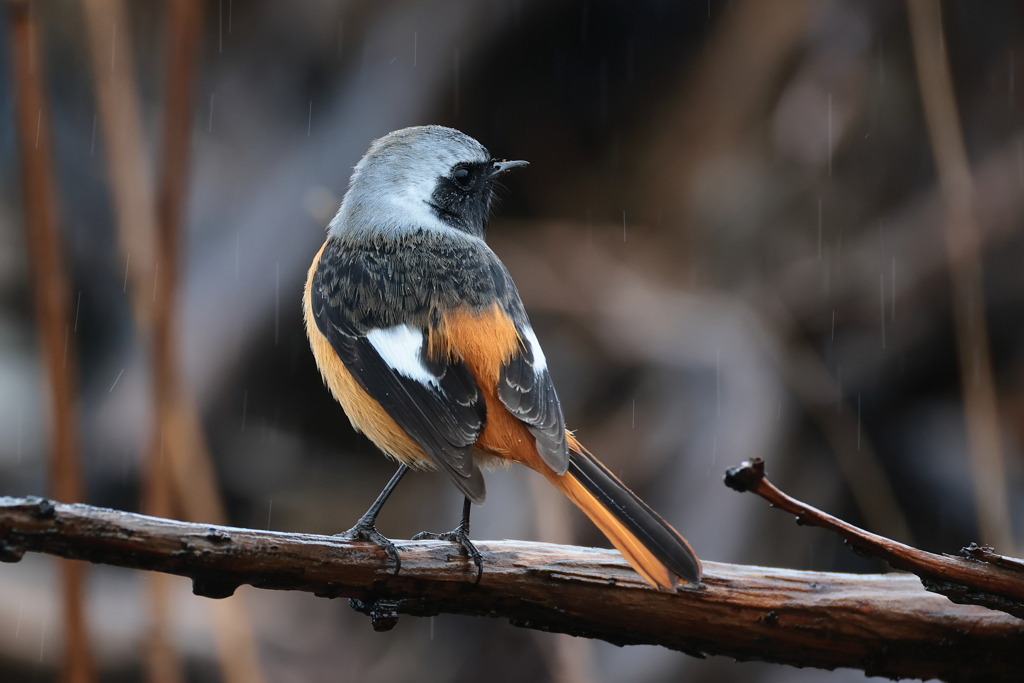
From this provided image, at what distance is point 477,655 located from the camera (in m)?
4.13

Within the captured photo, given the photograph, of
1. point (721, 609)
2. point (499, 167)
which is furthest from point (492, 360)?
point (499, 167)

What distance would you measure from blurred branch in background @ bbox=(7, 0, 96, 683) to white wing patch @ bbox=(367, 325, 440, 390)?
2.57 feet

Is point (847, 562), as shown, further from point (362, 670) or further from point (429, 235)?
point (429, 235)

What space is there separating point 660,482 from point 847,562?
1.15 metres

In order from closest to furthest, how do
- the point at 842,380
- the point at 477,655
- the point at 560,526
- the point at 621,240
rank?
the point at 560,526 → the point at 477,655 → the point at 842,380 → the point at 621,240

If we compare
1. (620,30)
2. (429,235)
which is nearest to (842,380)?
(620,30)

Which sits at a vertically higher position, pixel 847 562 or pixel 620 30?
pixel 620 30

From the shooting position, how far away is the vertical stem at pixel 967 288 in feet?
11.4

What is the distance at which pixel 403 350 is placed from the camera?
241 cm

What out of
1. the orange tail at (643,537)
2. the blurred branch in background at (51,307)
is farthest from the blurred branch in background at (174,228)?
the orange tail at (643,537)

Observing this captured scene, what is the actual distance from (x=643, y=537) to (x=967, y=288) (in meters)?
3.03

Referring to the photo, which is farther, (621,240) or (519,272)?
(621,240)

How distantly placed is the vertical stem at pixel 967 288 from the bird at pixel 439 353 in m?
1.98

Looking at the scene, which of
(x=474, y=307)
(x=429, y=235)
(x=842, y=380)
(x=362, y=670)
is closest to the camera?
(x=474, y=307)
